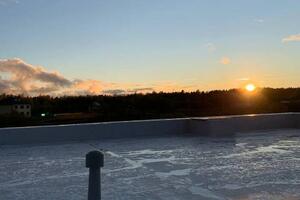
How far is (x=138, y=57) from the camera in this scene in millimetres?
19906

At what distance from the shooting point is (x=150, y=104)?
5238cm

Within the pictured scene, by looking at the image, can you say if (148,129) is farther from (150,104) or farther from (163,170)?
(150,104)

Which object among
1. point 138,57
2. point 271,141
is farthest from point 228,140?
point 138,57

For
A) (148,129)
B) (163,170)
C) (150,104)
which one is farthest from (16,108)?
(163,170)

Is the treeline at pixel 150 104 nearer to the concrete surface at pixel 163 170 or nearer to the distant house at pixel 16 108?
the distant house at pixel 16 108

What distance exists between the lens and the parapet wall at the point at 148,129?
7941 millimetres

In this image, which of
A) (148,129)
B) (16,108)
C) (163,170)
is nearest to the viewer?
(163,170)

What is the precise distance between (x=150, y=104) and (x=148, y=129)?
143ft

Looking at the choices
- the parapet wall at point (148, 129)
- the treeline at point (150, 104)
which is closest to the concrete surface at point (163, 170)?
the parapet wall at point (148, 129)

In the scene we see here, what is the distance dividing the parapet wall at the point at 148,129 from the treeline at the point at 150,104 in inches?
992

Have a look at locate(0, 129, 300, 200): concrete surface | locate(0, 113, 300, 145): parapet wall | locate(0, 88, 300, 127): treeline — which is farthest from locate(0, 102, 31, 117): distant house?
locate(0, 129, 300, 200): concrete surface

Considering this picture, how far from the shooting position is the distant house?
53.9 m

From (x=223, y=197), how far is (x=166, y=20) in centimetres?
1135

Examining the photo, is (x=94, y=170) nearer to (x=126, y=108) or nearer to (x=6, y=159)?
(x=6, y=159)
